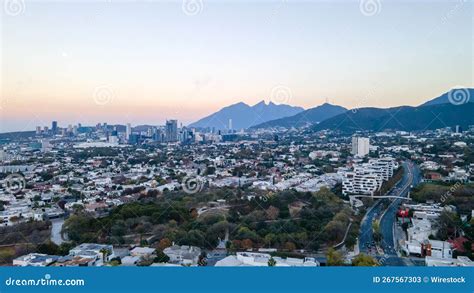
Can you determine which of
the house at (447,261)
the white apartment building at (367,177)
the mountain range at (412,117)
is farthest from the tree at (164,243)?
the mountain range at (412,117)

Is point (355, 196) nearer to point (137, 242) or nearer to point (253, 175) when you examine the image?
point (253, 175)

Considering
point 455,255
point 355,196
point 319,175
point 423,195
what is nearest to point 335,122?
point 319,175

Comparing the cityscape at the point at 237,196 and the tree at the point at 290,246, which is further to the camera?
A: the tree at the point at 290,246

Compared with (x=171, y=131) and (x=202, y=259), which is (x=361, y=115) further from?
(x=202, y=259)

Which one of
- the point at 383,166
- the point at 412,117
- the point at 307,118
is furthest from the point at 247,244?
the point at 412,117

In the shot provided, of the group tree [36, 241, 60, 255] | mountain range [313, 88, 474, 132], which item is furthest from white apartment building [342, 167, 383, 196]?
tree [36, 241, 60, 255]

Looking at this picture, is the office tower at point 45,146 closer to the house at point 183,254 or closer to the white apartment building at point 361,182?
the house at point 183,254

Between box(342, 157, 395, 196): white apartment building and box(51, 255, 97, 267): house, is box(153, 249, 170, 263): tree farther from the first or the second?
box(342, 157, 395, 196): white apartment building
